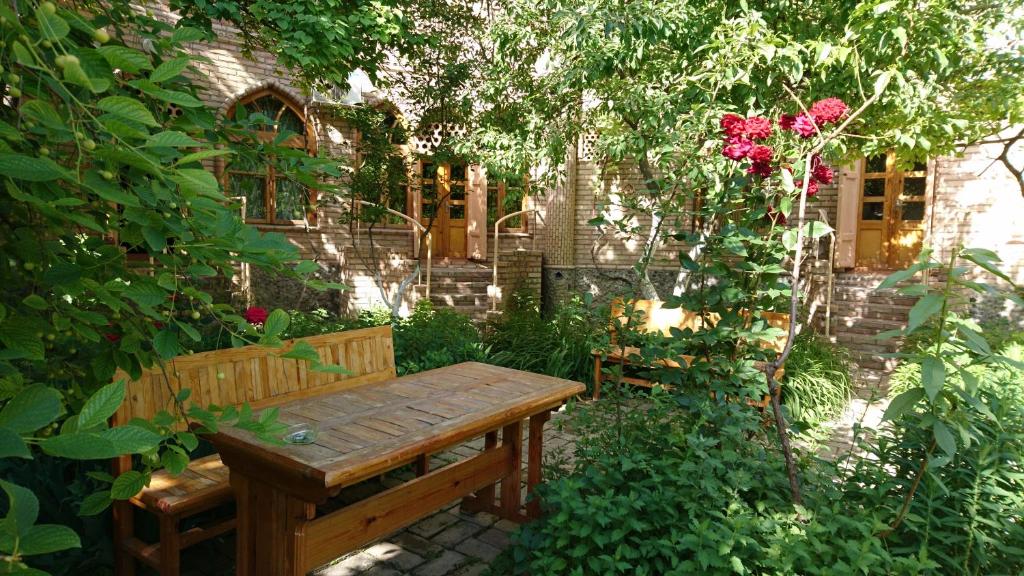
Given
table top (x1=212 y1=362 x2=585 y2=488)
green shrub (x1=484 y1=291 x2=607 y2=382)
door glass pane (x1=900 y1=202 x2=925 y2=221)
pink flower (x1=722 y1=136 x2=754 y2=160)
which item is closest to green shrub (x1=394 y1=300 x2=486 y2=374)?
green shrub (x1=484 y1=291 x2=607 y2=382)

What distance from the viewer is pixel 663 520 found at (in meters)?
2.59

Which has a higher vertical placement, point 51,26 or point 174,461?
point 51,26

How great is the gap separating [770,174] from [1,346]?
2.81 metres

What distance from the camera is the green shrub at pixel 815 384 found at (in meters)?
5.84

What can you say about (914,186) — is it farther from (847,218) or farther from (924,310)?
(924,310)

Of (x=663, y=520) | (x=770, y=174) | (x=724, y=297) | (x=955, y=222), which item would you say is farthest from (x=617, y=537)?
(x=955, y=222)

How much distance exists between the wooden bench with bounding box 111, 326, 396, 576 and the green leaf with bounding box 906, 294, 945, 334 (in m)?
2.06

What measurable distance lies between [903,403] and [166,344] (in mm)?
2066

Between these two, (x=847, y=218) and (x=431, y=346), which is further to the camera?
(x=847, y=218)

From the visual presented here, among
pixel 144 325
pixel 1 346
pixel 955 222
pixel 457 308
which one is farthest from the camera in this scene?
pixel 457 308

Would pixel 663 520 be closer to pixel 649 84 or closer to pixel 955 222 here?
pixel 649 84

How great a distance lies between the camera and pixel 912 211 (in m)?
10.3

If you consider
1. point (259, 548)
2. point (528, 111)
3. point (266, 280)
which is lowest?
point (259, 548)

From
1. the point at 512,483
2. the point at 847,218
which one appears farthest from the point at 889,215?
the point at 512,483
